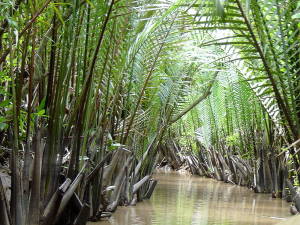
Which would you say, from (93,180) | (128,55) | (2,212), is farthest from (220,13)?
(128,55)

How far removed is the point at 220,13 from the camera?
59.6 inches

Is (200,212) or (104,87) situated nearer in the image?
(104,87)

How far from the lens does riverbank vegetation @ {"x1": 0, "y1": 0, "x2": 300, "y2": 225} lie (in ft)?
10.2

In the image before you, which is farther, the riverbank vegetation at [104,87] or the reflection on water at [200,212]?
the reflection on water at [200,212]

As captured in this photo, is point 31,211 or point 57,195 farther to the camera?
point 57,195

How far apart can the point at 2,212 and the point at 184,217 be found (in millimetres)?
2958

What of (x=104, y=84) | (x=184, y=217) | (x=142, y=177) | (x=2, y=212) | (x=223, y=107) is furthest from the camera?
(x=223, y=107)

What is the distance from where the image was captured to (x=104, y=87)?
16.5ft

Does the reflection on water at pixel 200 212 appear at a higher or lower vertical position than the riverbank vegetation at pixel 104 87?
lower

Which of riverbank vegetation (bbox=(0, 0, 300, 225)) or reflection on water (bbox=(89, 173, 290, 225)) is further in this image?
reflection on water (bbox=(89, 173, 290, 225))

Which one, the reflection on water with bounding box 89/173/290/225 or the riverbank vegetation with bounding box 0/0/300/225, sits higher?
the riverbank vegetation with bounding box 0/0/300/225

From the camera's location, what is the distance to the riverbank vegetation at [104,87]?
122 inches

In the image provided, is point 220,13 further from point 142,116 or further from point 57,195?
point 142,116

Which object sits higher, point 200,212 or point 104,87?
point 104,87
